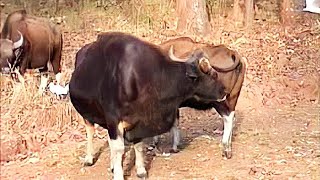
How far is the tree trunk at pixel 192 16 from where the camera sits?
40.0ft

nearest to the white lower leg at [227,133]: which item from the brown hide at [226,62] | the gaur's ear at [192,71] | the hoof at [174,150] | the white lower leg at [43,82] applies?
the brown hide at [226,62]

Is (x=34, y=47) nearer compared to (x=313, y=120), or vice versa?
(x=34, y=47)

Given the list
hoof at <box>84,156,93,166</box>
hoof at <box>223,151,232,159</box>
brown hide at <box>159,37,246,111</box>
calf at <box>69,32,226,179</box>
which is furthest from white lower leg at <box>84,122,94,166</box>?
hoof at <box>223,151,232,159</box>

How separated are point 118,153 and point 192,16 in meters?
6.89

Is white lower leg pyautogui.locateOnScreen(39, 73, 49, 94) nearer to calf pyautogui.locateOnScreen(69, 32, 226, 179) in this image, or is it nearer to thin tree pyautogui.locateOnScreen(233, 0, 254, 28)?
calf pyautogui.locateOnScreen(69, 32, 226, 179)

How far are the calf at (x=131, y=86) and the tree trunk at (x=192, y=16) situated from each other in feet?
20.0

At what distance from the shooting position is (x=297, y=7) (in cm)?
1454

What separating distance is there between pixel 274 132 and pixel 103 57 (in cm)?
322

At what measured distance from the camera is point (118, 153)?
19.2 ft

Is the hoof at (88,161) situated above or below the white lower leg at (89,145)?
below

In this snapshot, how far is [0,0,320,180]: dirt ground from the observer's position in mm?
5160

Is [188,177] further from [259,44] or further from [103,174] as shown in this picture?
[259,44]

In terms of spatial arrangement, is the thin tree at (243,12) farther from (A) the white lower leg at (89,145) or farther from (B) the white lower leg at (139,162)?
(B) the white lower leg at (139,162)

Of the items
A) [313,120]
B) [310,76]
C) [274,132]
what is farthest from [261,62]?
[274,132]
